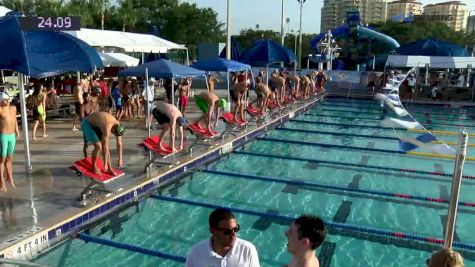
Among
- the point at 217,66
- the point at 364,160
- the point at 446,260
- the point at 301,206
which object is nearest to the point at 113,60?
the point at 217,66

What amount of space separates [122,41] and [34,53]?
10.4 meters

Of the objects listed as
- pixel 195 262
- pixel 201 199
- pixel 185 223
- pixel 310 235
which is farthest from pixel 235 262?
pixel 201 199

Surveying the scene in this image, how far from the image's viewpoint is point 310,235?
226 cm

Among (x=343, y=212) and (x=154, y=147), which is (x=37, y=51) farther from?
(x=343, y=212)

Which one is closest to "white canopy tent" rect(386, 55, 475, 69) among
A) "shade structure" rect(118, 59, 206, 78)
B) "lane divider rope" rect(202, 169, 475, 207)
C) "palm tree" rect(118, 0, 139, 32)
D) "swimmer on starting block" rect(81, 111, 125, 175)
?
"shade structure" rect(118, 59, 206, 78)

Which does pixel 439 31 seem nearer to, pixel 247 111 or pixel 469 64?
pixel 469 64

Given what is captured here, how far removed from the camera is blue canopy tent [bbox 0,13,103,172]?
6465 millimetres

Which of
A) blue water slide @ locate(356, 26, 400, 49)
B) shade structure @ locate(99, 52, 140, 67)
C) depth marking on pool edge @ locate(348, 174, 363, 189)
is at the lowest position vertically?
depth marking on pool edge @ locate(348, 174, 363, 189)

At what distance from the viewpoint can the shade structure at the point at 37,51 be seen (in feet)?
21.2

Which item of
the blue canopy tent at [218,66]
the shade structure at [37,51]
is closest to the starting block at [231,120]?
the blue canopy tent at [218,66]

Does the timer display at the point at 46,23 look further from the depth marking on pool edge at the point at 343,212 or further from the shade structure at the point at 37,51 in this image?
the depth marking on pool edge at the point at 343,212

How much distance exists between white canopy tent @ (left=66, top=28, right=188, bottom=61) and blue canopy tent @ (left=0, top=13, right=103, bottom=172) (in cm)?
669

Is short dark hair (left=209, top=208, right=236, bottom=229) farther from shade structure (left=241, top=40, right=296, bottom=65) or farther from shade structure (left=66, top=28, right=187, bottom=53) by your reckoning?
shade structure (left=241, top=40, right=296, bottom=65)

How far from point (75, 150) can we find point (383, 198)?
18.4 feet
